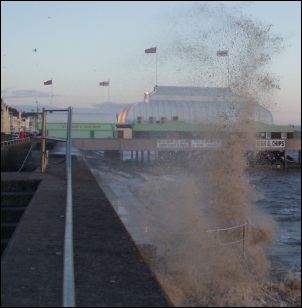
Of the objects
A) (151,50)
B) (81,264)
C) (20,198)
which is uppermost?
(151,50)

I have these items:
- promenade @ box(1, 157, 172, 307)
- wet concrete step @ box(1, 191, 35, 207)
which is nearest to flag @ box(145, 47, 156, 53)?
wet concrete step @ box(1, 191, 35, 207)

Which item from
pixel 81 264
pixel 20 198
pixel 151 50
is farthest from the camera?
pixel 151 50

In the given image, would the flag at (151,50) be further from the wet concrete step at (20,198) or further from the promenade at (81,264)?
the promenade at (81,264)

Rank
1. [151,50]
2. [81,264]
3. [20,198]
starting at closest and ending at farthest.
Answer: [81,264] → [20,198] → [151,50]

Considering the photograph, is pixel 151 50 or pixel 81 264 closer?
pixel 81 264

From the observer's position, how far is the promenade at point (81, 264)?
3.85m

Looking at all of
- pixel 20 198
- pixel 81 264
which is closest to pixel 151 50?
pixel 20 198

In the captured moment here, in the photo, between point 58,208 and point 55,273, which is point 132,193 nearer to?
point 58,208

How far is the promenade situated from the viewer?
12.6 ft

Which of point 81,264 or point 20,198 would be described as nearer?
point 81,264

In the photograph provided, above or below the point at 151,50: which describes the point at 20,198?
below

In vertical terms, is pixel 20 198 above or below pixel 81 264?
above

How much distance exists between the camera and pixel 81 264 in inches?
184

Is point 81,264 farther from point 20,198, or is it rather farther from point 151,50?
point 151,50
